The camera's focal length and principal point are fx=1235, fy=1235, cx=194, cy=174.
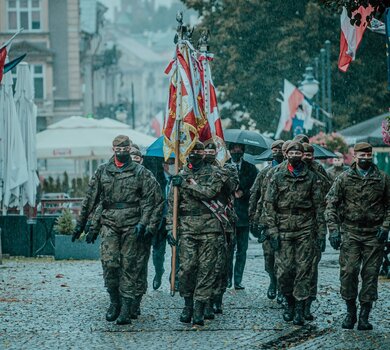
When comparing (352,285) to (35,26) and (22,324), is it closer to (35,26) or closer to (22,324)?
(22,324)

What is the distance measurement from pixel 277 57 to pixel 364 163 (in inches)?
1207

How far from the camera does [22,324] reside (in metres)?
12.3

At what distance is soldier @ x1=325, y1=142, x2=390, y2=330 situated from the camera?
12.0 m

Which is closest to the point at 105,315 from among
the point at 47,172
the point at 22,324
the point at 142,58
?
the point at 22,324

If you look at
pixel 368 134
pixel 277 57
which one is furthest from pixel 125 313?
pixel 277 57

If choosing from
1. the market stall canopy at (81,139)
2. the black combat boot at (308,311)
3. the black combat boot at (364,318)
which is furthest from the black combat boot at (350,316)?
the market stall canopy at (81,139)

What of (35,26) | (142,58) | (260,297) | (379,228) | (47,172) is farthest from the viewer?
(142,58)

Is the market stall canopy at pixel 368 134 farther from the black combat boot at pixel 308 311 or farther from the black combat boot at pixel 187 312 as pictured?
the black combat boot at pixel 187 312

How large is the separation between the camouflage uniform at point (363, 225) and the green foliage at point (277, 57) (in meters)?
28.5

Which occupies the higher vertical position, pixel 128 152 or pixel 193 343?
pixel 128 152

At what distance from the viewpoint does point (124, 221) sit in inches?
492

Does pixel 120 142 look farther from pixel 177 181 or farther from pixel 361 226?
pixel 361 226

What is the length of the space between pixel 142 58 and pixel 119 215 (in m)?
142

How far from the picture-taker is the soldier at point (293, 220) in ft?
41.0
